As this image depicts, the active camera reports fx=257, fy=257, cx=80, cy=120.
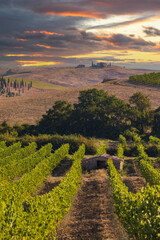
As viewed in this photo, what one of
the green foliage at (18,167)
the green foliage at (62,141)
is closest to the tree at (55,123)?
the green foliage at (62,141)

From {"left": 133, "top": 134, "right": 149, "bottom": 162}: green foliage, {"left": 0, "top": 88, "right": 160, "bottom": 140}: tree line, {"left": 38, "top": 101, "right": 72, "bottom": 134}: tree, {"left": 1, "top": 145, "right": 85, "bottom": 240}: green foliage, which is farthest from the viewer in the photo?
{"left": 38, "top": 101, "right": 72, "bottom": 134}: tree

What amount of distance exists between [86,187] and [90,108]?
40097 millimetres

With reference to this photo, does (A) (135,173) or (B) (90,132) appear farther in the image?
(B) (90,132)

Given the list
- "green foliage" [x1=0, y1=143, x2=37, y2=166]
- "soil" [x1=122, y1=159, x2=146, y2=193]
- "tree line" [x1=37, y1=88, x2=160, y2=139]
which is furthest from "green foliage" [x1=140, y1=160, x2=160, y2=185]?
"tree line" [x1=37, y1=88, x2=160, y2=139]

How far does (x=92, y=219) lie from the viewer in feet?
63.1

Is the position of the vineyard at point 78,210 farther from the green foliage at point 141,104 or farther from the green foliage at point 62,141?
the green foliage at point 141,104

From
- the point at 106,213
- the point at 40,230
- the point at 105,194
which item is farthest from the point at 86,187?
the point at 40,230

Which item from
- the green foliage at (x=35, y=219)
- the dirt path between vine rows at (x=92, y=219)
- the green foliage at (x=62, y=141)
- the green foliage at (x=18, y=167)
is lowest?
the green foliage at (x=62, y=141)

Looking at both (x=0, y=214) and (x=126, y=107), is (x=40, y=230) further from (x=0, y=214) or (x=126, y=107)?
(x=126, y=107)

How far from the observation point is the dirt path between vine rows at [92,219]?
54.0 feet

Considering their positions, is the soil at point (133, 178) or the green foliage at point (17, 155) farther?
the green foliage at point (17, 155)

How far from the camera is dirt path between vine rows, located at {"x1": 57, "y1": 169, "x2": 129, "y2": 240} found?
16469mm

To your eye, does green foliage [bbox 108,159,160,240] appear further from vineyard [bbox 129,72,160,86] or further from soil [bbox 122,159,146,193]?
vineyard [bbox 129,72,160,86]

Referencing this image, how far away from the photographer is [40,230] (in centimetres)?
1409
